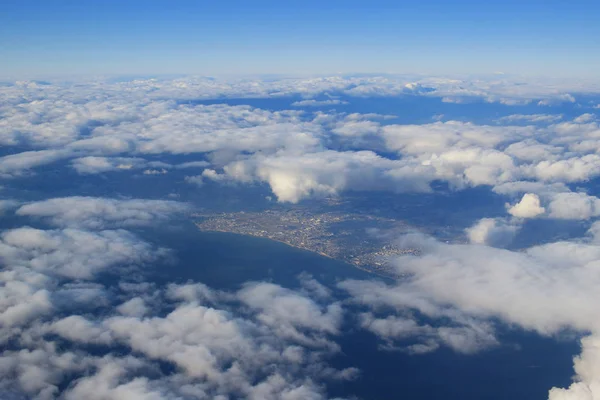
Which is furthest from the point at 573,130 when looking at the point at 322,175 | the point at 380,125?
the point at 322,175

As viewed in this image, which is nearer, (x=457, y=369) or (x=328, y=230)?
(x=457, y=369)

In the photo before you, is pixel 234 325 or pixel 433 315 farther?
pixel 433 315

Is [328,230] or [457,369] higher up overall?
[328,230]

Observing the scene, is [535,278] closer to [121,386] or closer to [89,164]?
[121,386]

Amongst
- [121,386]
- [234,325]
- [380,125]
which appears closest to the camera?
[121,386]

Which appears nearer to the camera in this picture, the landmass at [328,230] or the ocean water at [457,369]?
the ocean water at [457,369]

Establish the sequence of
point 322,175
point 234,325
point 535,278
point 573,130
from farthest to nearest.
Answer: point 573,130 < point 322,175 < point 535,278 < point 234,325

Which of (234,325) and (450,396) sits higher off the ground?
(234,325)

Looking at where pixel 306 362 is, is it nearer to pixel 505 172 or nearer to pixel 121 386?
pixel 121 386

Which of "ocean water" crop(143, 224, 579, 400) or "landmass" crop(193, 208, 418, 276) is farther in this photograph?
"landmass" crop(193, 208, 418, 276)
